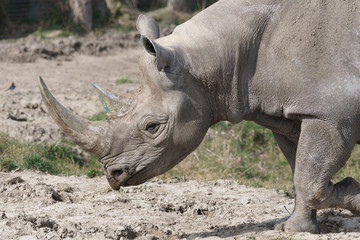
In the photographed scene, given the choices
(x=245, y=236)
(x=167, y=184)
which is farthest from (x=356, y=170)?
(x=245, y=236)

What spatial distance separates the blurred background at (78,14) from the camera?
17.2m

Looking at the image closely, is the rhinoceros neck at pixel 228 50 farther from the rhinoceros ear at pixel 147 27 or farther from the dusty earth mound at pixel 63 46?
the dusty earth mound at pixel 63 46

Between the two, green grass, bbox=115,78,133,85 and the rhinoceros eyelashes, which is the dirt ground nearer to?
the rhinoceros eyelashes

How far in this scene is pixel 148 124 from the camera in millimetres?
5621

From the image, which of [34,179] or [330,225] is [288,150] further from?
[34,179]

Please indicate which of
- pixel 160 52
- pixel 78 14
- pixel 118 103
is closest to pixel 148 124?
pixel 118 103

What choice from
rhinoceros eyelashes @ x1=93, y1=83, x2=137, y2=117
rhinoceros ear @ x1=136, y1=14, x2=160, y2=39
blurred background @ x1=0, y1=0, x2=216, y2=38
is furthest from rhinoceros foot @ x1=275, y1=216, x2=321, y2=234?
blurred background @ x1=0, y1=0, x2=216, y2=38

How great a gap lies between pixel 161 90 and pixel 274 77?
0.81 meters

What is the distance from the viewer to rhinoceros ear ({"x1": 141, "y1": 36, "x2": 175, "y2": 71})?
17.4 feet

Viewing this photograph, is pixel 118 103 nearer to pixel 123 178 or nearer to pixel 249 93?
pixel 123 178

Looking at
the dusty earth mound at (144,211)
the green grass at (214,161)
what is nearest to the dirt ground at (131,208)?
the dusty earth mound at (144,211)

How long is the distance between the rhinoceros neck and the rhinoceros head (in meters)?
0.09

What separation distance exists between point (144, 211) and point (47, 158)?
230 cm

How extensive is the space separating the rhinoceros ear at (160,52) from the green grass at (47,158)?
2993mm
